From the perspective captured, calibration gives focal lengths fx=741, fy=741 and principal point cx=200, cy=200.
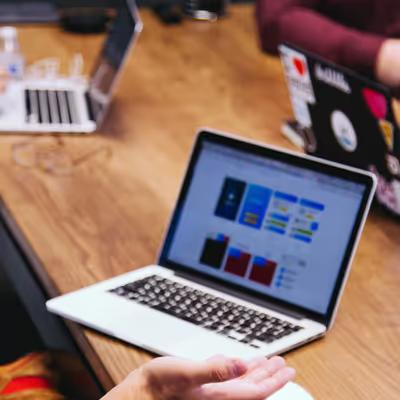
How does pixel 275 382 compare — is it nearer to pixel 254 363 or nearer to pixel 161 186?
pixel 254 363

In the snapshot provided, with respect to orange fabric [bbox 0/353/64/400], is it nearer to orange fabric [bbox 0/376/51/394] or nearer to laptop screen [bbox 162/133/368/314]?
orange fabric [bbox 0/376/51/394]

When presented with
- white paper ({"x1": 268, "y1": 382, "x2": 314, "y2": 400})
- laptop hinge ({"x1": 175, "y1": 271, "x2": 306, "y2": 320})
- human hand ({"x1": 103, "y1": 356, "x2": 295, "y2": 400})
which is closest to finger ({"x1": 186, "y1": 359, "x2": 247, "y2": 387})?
human hand ({"x1": 103, "y1": 356, "x2": 295, "y2": 400})

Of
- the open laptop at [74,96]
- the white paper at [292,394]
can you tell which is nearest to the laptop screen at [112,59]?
the open laptop at [74,96]

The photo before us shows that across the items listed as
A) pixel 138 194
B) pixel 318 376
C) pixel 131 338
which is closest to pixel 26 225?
pixel 138 194

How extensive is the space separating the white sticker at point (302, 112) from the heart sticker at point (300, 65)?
0.07 m

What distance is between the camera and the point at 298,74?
150 centimetres

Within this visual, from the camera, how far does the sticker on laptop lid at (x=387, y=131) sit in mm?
1292

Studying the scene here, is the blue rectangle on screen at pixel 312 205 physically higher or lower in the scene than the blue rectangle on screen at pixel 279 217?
higher

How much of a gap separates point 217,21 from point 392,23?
0.55 meters

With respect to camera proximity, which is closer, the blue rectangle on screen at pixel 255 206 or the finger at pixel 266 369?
the finger at pixel 266 369

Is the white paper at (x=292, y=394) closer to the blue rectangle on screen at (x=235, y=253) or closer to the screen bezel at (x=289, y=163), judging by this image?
the screen bezel at (x=289, y=163)

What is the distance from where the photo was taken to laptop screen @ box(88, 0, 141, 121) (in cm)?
174

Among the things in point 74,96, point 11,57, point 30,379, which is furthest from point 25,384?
point 11,57

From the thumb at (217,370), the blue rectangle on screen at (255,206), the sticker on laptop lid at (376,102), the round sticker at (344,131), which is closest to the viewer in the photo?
the thumb at (217,370)
